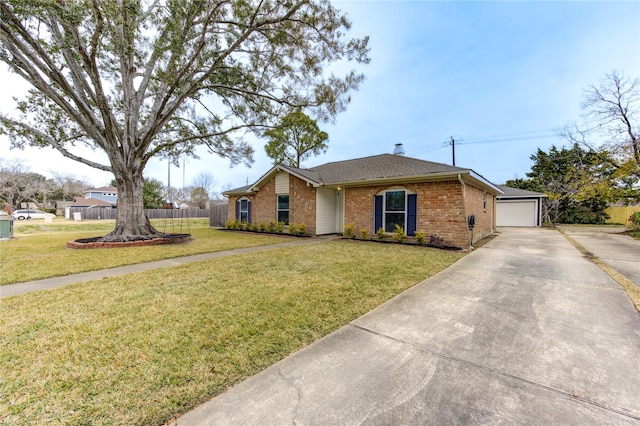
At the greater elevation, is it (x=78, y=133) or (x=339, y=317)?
(x=78, y=133)

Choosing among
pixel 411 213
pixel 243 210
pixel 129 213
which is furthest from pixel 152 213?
pixel 411 213

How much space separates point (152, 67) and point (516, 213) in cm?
2376

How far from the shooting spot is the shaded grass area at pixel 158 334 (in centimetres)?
188

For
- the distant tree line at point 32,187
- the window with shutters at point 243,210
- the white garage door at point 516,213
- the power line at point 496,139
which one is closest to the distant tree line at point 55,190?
the distant tree line at point 32,187

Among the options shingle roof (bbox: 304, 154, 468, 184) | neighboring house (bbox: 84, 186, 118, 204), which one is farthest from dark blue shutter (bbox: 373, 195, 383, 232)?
neighboring house (bbox: 84, 186, 118, 204)

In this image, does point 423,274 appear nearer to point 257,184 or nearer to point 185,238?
point 185,238

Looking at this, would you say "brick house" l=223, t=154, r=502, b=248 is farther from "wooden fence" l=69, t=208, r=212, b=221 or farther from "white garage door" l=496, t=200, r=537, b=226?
"wooden fence" l=69, t=208, r=212, b=221

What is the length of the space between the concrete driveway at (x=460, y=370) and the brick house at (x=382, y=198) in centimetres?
511

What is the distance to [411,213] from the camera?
32.3 ft

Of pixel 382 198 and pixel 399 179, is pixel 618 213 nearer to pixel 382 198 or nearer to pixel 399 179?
pixel 382 198

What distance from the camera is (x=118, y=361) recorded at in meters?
2.35

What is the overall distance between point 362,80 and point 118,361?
33.9 feet

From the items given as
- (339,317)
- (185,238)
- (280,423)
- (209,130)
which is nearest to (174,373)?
(280,423)

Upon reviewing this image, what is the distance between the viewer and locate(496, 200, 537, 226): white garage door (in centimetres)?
1864
